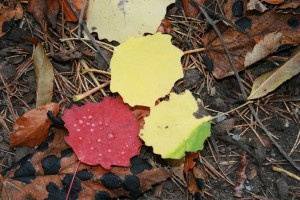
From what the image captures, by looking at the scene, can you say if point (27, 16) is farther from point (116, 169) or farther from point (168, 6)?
point (116, 169)

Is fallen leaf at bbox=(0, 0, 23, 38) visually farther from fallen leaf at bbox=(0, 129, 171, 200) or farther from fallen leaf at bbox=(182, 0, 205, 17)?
fallen leaf at bbox=(182, 0, 205, 17)

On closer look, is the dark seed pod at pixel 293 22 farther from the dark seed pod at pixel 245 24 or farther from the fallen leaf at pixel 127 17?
the fallen leaf at pixel 127 17

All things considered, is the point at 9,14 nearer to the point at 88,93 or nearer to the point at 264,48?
the point at 88,93

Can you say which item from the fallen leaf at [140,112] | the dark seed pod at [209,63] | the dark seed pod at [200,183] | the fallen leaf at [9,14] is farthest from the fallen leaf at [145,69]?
the fallen leaf at [9,14]

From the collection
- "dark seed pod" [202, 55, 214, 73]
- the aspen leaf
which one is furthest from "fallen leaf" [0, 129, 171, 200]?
"dark seed pod" [202, 55, 214, 73]

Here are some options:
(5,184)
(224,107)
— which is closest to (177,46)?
(224,107)

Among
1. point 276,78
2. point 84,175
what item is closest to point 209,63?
point 276,78
